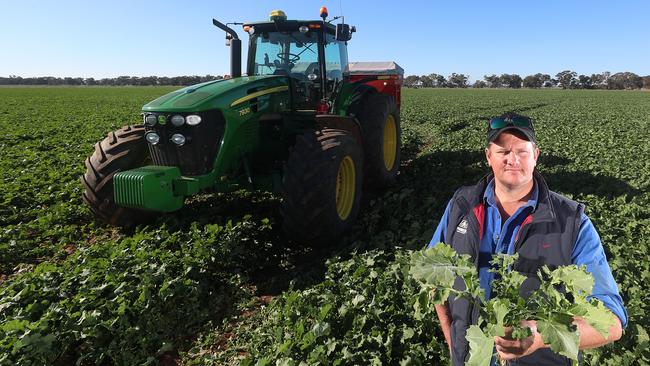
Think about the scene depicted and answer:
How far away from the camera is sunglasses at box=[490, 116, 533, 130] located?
200cm

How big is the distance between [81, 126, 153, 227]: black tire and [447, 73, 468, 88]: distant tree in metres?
114

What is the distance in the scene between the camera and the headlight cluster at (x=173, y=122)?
500 cm

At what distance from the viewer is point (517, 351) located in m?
1.47

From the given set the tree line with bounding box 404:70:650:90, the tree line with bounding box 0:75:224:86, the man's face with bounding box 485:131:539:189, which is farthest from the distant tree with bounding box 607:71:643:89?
the man's face with bounding box 485:131:539:189

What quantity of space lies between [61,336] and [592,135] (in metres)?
16.9

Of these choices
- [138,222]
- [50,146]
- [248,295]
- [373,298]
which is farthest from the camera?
[50,146]

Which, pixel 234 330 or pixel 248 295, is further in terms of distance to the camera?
pixel 248 295

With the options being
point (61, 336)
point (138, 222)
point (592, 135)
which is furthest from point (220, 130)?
point (592, 135)

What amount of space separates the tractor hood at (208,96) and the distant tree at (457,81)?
114m

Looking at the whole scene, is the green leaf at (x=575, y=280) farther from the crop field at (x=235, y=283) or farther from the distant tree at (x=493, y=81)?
the distant tree at (x=493, y=81)

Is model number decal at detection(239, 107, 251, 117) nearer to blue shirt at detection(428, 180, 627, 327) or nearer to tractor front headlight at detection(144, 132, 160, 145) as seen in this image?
tractor front headlight at detection(144, 132, 160, 145)

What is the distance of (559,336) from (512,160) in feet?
2.81

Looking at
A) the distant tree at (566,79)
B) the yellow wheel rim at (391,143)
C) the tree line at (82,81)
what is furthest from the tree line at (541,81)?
the yellow wheel rim at (391,143)

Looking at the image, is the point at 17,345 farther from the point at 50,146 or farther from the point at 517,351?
the point at 50,146
